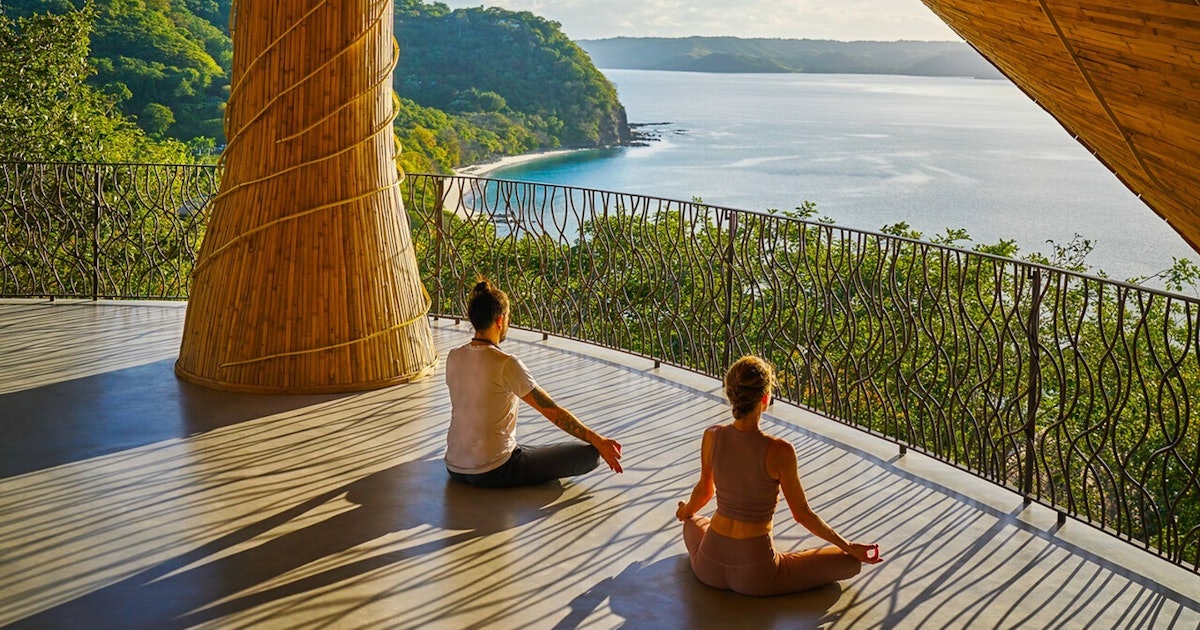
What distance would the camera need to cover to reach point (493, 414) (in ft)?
14.6

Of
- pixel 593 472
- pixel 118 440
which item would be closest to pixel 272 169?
pixel 118 440

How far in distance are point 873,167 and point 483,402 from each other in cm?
4333

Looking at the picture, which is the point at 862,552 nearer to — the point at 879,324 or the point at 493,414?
the point at 493,414

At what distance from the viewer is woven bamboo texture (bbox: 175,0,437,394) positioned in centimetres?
571

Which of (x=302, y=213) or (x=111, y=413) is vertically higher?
(x=302, y=213)

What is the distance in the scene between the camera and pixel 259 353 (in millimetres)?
5793

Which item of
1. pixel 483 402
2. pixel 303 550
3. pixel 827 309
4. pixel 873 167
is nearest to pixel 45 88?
pixel 827 309

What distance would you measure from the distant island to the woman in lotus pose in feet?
116

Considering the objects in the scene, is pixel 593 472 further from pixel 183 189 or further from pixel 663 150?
pixel 663 150

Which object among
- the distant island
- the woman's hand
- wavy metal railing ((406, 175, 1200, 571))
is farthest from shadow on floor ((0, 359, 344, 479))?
the distant island

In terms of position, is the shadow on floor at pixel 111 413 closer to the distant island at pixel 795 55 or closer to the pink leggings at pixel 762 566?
the pink leggings at pixel 762 566

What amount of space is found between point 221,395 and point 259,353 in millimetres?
293

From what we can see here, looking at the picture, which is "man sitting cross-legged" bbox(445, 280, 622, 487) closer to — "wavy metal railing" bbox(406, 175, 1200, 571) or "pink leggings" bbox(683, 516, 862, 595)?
"pink leggings" bbox(683, 516, 862, 595)

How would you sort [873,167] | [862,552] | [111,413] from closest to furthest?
[862,552] → [111,413] → [873,167]
